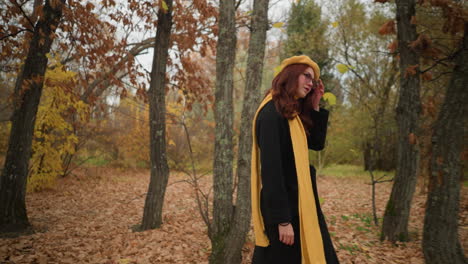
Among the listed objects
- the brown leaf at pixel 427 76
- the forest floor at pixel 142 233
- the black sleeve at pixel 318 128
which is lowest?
the forest floor at pixel 142 233

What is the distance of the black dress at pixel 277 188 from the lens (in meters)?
1.75

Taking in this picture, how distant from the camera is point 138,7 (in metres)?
6.27

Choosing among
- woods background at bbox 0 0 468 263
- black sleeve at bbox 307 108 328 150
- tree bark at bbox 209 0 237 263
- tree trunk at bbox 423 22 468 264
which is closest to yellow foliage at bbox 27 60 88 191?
woods background at bbox 0 0 468 263

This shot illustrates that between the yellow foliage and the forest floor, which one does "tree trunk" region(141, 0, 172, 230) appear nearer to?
the forest floor

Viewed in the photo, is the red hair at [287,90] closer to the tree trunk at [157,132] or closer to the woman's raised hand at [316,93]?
the woman's raised hand at [316,93]

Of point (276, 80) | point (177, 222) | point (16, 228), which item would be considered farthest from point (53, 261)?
point (276, 80)

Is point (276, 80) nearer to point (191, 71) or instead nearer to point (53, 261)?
point (53, 261)

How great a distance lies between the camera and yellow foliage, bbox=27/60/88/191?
8398mm

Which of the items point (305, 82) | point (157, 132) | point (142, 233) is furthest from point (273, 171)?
point (142, 233)

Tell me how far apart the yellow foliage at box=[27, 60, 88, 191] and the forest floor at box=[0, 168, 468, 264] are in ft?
2.37

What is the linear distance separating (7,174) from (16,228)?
108 cm

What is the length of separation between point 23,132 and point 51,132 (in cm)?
440

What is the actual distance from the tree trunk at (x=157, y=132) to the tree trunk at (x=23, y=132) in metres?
2.08

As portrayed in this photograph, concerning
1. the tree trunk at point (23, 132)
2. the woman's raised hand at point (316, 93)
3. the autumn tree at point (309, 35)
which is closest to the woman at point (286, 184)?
the woman's raised hand at point (316, 93)
